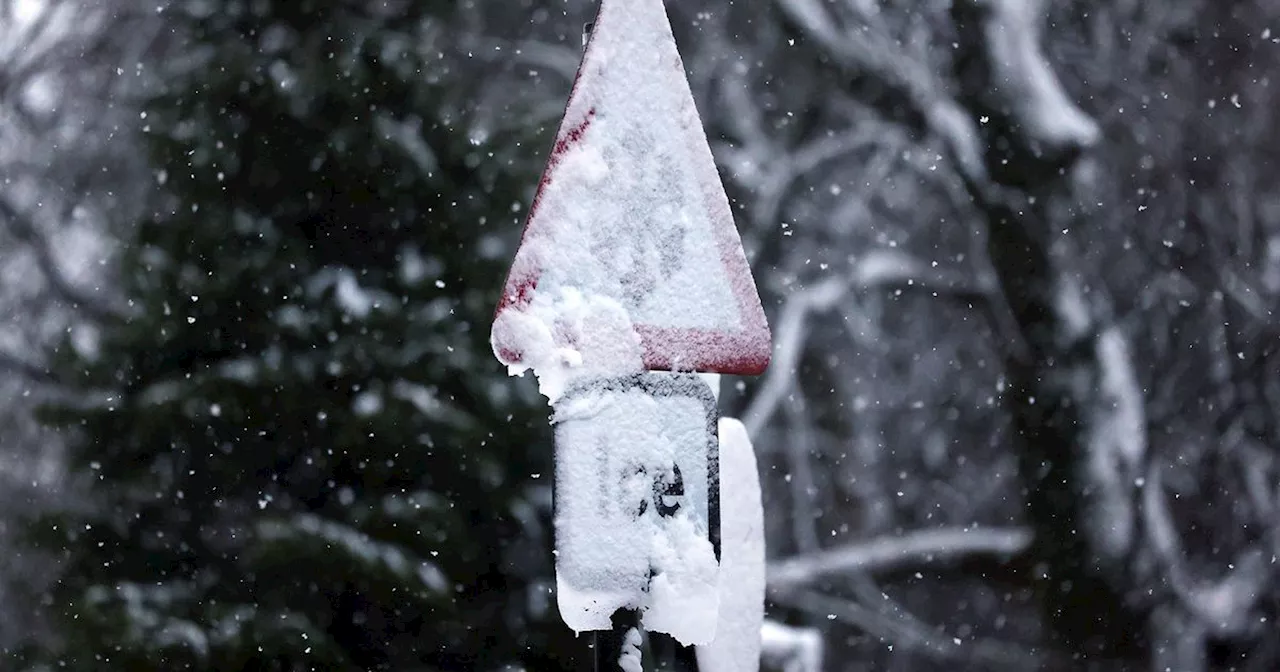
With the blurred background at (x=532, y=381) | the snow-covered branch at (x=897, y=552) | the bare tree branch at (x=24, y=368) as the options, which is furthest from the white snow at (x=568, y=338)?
the snow-covered branch at (x=897, y=552)

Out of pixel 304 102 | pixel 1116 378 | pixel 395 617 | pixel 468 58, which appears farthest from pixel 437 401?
pixel 1116 378

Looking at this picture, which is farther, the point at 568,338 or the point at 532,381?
the point at 532,381

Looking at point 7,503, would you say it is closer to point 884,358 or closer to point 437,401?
point 437,401

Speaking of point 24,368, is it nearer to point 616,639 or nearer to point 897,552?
point 897,552

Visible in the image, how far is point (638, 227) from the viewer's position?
1295mm

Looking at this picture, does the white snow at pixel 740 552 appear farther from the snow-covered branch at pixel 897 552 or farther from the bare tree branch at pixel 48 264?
the snow-covered branch at pixel 897 552

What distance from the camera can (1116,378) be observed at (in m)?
8.74

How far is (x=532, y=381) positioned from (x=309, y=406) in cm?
119

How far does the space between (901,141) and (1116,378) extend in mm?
2614

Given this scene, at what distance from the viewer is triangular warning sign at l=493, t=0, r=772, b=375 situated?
127 cm

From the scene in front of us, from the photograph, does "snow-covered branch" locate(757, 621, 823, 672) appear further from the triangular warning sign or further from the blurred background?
the blurred background

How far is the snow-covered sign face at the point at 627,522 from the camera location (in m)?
1.18

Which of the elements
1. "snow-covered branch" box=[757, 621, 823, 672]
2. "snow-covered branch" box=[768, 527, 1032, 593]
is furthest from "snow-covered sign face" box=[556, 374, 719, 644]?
"snow-covered branch" box=[768, 527, 1032, 593]

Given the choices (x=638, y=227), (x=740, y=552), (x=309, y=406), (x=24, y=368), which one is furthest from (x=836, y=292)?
(x=638, y=227)
